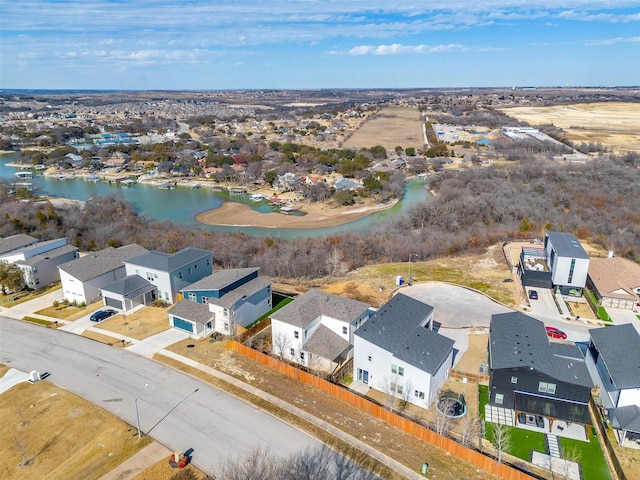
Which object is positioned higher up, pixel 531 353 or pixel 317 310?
pixel 531 353

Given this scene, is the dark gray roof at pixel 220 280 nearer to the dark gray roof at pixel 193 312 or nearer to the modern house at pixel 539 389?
the dark gray roof at pixel 193 312

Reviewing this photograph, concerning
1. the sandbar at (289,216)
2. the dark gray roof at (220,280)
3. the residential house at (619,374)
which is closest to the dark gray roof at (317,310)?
the dark gray roof at (220,280)

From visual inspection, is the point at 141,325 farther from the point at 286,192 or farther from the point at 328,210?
the point at 286,192

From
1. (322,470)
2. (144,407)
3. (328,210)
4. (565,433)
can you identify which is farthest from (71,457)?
(328,210)

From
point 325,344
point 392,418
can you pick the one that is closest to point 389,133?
point 325,344


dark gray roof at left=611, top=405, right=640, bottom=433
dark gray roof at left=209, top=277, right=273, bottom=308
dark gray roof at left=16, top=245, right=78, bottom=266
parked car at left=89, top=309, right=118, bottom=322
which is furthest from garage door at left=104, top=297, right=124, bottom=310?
dark gray roof at left=611, top=405, right=640, bottom=433

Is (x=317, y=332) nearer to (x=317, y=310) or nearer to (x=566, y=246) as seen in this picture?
(x=317, y=310)

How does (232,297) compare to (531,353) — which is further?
(232,297)

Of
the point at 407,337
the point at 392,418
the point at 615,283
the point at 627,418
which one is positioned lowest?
the point at 392,418

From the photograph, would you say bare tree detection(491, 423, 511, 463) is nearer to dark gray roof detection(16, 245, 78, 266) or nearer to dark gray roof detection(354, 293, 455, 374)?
dark gray roof detection(354, 293, 455, 374)
